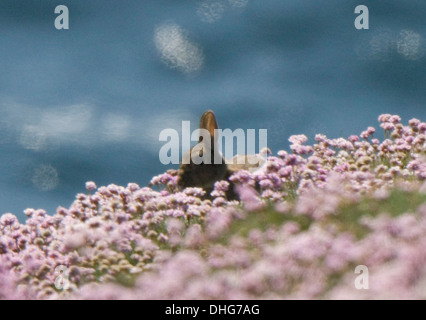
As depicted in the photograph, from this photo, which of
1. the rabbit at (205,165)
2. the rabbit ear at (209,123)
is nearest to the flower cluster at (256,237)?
the rabbit at (205,165)

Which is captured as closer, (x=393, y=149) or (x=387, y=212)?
(x=387, y=212)

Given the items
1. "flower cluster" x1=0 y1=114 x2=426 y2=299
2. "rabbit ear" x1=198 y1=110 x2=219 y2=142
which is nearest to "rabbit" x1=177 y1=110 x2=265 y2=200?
"rabbit ear" x1=198 y1=110 x2=219 y2=142

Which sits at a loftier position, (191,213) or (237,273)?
(191,213)

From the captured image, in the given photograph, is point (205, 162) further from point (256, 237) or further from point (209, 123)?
point (256, 237)

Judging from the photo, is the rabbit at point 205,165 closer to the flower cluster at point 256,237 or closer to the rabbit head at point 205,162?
the rabbit head at point 205,162

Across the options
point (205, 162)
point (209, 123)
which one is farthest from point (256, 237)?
point (209, 123)

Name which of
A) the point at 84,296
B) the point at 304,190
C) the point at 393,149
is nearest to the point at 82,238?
the point at 84,296
